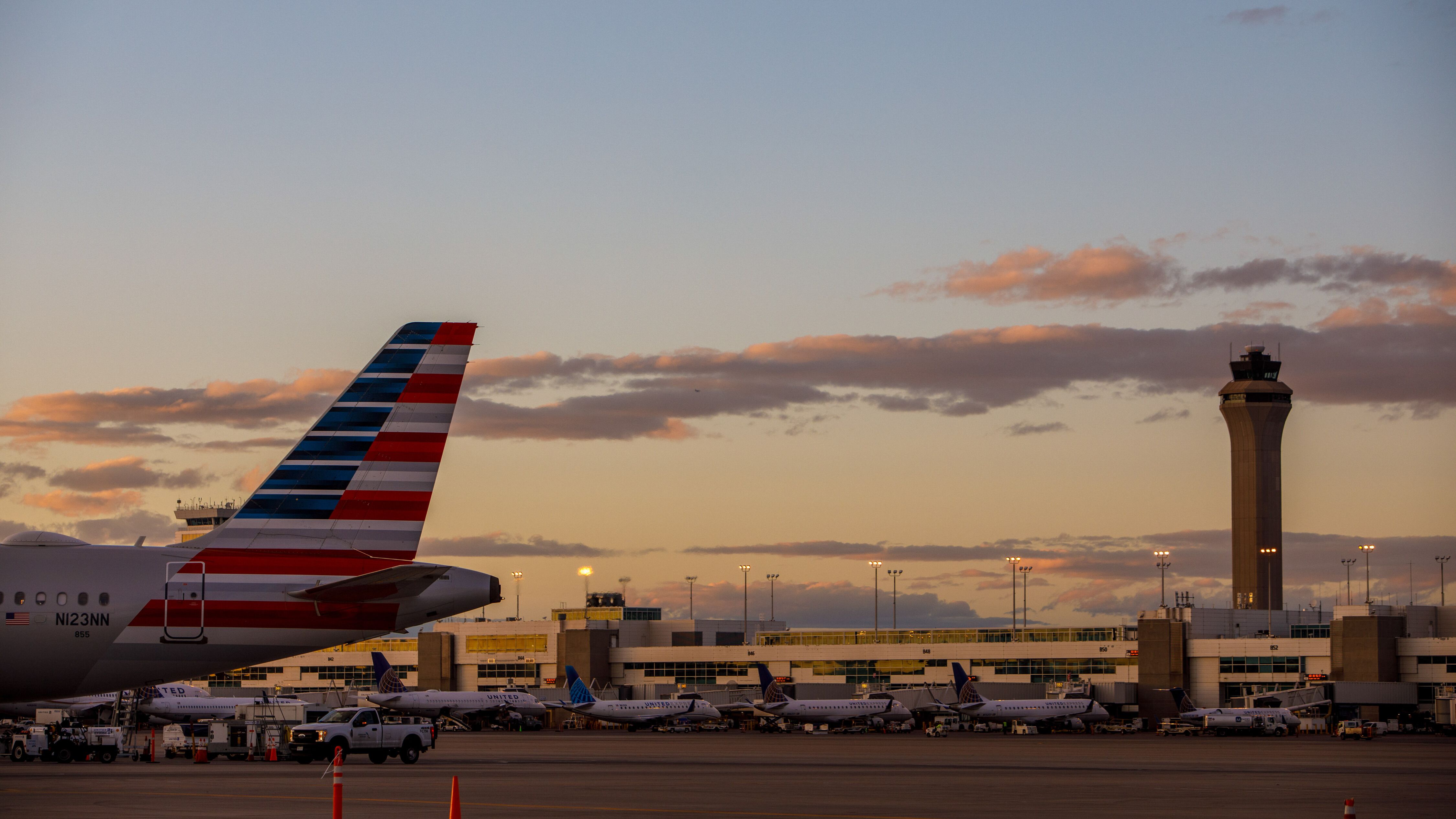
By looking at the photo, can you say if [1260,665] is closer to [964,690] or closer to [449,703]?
[964,690]

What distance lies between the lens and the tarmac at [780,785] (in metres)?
32.6

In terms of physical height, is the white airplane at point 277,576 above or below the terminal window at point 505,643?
above

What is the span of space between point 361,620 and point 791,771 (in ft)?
78.9

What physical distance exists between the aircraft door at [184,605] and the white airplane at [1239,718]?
3571 inches

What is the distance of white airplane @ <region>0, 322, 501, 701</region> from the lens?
1224 inches

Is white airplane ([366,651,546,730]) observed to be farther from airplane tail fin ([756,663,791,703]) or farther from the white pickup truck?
the white pickup truck

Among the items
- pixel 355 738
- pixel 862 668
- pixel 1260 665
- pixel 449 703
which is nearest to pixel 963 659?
pixel 862 668

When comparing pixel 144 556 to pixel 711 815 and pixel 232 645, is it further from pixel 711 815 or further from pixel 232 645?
pixel 711 815

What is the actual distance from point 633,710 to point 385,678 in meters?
19.5

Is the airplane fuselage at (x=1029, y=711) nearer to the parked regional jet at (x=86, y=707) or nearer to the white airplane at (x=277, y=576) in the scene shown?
the parked regional jet at (x=86, y=707)

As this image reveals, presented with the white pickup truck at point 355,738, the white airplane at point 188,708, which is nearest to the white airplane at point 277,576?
the white pickup truck at point 355,738

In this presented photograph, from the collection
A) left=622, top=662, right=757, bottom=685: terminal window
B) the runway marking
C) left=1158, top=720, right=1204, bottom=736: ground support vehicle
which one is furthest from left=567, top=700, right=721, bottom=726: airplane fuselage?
the runway marking

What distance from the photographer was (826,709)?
117188 mm

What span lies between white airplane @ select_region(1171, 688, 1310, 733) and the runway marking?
83987 millimetres
